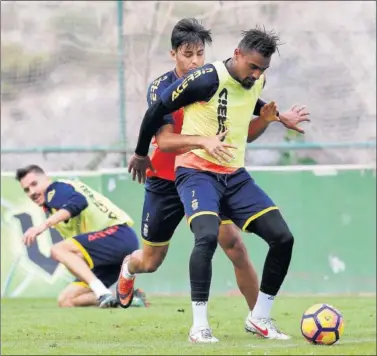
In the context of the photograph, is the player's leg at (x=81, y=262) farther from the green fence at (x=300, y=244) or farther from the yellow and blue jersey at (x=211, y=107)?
the yellow and blue jersey at (x=211, y=107)

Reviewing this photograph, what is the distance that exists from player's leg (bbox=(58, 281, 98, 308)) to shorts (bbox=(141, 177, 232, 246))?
3.77 meters

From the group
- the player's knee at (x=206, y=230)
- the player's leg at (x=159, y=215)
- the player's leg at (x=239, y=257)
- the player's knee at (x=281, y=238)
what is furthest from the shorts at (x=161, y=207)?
the player's knee at (x=281, y=238)

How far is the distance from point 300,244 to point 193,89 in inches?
278

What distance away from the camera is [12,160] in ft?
52.2

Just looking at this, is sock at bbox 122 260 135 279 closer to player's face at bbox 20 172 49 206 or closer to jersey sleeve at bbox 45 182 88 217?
jersey sleeve at bbox 45 182 88 217

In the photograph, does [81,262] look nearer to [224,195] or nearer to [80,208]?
[80,208]

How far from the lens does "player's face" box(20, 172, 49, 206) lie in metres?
12.4

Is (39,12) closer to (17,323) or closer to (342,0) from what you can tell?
(342,0)

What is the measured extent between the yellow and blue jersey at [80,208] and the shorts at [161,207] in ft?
10.8

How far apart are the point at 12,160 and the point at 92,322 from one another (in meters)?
6.18

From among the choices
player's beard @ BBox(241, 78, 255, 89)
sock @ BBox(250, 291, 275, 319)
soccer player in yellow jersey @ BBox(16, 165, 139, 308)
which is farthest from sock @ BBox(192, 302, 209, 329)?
soccer player in yellow jersey @ BBox(16, 165, 139, 308)

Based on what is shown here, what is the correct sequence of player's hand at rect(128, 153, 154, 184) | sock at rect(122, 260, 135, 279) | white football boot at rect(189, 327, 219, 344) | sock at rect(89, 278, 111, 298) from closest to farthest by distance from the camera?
white football boot at rect(189, 327, 219, 344)
player's hand at rect(128, 153, 154, 184)
sock at rect(122, 260, 135, 279)
sock at rect(89, 278, 111, 298)

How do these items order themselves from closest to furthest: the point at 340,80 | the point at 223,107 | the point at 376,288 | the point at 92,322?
the point at 223,107
the point at 92,322
the point at 376,288
the point at 340,80

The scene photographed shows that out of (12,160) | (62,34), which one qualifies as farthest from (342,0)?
(12,160)
